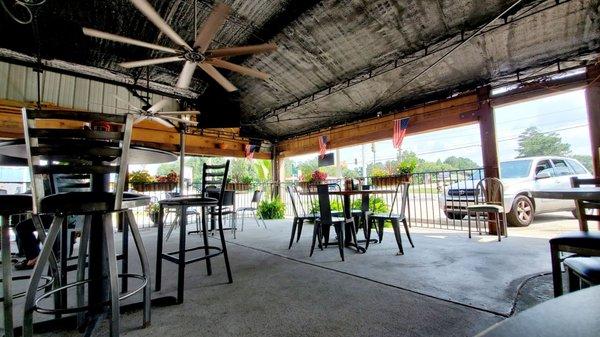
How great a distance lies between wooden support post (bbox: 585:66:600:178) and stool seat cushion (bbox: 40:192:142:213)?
21.3ft

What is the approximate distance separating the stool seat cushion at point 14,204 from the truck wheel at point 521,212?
7.15 meters

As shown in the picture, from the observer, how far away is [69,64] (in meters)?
6.01

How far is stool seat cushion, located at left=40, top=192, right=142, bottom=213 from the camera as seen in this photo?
131 cm

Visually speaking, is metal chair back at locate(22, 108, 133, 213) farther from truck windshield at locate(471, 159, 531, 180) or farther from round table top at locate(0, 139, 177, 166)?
truck windshield at locate(471, 159, 531, 180)

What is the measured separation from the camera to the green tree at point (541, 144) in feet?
74.8

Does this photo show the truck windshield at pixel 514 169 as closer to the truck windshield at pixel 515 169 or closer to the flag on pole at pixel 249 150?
the truck windshield at pixel 515 169

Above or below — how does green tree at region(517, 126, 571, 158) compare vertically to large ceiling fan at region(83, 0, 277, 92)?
above

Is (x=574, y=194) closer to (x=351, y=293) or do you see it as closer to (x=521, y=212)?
(x=351, y=293)

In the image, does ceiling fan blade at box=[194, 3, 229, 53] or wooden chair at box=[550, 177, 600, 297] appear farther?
ceiling fan blade at box=[194, 3, 229, 53]

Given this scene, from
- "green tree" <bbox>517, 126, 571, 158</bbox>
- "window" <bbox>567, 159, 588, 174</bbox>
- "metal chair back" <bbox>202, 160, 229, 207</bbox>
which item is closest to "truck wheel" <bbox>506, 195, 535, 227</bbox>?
"window" <bbox>567, 159, 588, 174</bbox>

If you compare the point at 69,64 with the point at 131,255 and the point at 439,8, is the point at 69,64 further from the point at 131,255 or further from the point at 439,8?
the point at 439,8

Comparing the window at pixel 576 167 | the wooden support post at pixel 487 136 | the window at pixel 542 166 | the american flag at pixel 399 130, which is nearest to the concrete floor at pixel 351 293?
the wooden support post at pixel 487 136

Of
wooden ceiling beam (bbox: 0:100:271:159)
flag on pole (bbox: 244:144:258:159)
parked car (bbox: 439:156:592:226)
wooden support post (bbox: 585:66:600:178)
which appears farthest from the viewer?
flag on pole (bbox: 244:144:258:159)

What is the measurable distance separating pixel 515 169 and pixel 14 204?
773cm
